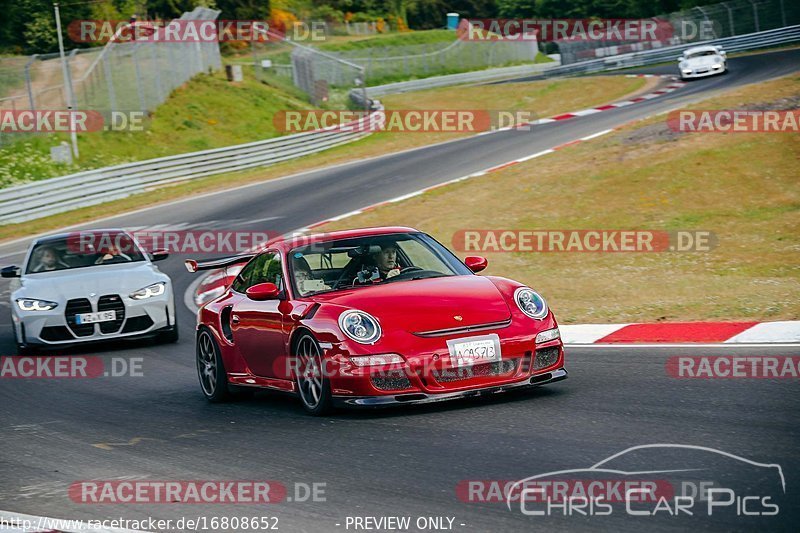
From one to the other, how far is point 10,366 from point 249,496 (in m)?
7.24

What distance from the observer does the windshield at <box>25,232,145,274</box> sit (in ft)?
45.1

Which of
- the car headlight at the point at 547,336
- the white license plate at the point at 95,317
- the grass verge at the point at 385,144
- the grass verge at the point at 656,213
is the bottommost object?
the grass verge at the point at 385,144

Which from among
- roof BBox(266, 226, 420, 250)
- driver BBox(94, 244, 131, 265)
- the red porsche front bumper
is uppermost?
roof BBox(266, 226, 420, 250)

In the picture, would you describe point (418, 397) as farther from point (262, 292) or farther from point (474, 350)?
point (262, 292)

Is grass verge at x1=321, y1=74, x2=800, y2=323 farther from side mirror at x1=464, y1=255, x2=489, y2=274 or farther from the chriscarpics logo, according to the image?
the chriscarpics logo

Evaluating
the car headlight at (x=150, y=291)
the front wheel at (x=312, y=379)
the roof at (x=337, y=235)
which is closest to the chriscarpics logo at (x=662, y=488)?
the front wheel at (x=312, y=379)

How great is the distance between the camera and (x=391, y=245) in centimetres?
889

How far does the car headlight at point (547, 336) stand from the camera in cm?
782

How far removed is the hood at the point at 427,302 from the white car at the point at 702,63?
34485 millimetres

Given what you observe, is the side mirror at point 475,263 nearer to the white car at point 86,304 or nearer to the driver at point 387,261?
the driver at point 387,261

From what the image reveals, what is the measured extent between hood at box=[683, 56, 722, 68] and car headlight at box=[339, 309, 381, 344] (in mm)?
35511

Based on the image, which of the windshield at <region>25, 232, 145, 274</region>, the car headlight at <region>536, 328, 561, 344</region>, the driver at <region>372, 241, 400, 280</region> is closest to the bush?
the windshield at <region>25, 232, 145, 274</region>

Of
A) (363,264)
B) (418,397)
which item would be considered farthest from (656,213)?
(418,397)

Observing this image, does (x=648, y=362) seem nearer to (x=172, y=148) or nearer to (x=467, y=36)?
(x=172, y=148)
